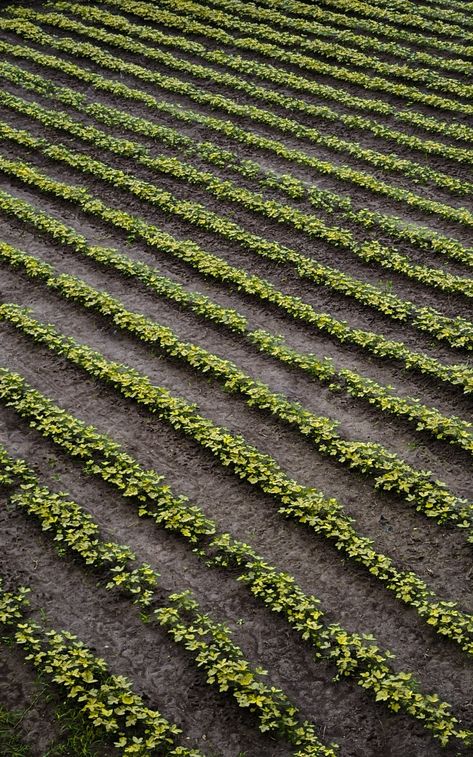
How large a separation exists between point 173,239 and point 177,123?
3.82 meters

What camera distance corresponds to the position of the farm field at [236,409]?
662cm

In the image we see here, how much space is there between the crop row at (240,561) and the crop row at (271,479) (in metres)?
0.15

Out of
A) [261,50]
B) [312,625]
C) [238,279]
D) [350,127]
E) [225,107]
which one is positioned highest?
[261,50]

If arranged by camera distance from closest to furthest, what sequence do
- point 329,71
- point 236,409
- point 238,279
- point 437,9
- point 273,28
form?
point 236,409, point 238,279, point 329,71, point 273,28, point 437,9

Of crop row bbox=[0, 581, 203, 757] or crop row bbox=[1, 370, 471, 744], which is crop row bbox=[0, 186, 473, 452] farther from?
crop row bbox=[0, 581, 203, 757]

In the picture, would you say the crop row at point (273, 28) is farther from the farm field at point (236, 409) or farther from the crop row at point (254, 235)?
the crop row at point (254, 235)

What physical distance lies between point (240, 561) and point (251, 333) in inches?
136

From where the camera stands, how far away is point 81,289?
10.6 meters

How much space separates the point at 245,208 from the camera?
12336 mm

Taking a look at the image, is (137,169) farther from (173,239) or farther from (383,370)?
(383,370)

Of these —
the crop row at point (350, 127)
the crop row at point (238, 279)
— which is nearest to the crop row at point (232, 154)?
the crop row at point (350, 127)

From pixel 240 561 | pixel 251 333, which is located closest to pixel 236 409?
pixel 251 333

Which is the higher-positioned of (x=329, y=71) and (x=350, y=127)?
(x=329, y=71)

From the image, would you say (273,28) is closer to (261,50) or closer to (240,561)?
(261,50)
